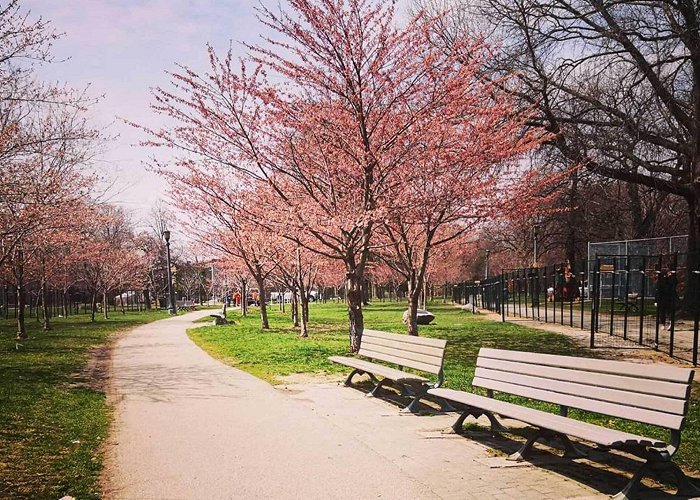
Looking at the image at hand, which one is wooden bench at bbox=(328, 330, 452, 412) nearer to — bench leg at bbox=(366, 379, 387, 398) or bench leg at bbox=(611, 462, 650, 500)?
bench leg at bbox=(366, 379, 387, 398)

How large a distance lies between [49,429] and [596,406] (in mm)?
5630

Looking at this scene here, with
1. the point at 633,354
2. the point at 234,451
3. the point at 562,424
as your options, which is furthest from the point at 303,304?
the point at 562,424

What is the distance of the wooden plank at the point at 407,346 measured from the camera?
780cm

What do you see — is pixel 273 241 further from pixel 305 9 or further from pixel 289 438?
pixel 289 438

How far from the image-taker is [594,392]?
17.7ft

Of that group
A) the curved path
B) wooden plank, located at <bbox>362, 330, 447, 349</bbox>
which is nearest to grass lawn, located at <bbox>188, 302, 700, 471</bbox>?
wooden plank, located at <bbox>362, 330, 447, 349</bbox>

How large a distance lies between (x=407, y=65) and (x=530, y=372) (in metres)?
7.63

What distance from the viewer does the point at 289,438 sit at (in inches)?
258

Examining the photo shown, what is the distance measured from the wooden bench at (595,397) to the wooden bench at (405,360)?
2.05 feet

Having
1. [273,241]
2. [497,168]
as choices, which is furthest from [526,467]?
[273,241]

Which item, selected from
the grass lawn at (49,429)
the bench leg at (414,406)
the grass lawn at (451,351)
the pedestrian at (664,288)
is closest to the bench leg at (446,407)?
the bench leg at (414,406)

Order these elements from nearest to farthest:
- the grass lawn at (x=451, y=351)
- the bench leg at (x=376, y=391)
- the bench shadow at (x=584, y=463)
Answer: the bench shadow at (x=584, y=463) → the grass lawn at (x=451, y=351) → the bench leg at (x=376, y=391)

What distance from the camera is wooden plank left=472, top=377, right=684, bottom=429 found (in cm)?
454

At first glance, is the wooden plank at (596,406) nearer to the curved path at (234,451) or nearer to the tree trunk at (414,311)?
the curved path at (234,451)
